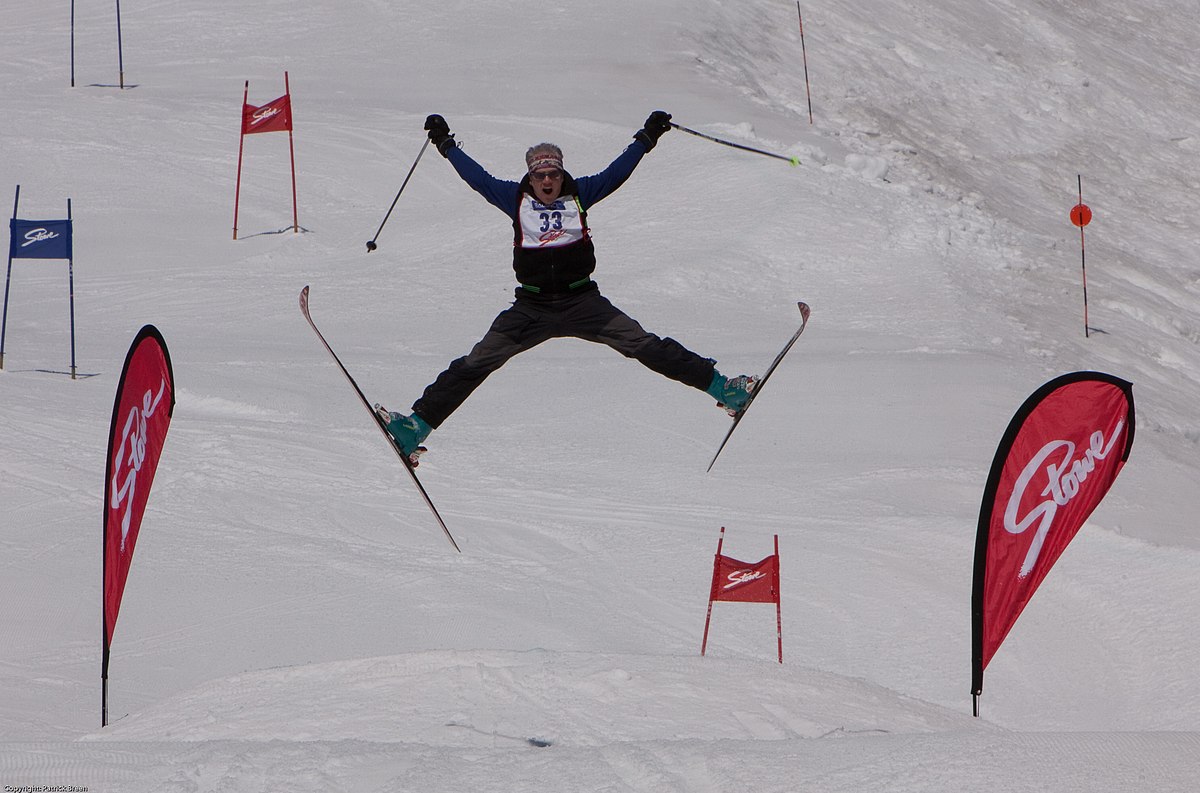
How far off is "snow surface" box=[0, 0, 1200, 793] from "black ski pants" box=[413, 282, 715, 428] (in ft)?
4.58

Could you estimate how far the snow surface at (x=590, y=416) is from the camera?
6289 mm

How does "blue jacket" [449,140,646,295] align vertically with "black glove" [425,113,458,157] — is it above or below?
below

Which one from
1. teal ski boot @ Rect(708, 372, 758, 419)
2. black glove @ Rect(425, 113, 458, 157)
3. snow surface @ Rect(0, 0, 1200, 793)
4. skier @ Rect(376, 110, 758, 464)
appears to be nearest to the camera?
snow surface @ Rect(0, 0, 1200, 793)

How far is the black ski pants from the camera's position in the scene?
688 cm

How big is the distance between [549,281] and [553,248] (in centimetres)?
16

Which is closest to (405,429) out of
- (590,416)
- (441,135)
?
(441,135)

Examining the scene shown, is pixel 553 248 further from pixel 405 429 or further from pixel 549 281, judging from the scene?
pixel 405 429

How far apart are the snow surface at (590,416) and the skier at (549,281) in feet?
4.89

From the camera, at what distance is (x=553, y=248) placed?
22.4ft

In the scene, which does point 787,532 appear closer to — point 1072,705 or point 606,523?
point 606,523

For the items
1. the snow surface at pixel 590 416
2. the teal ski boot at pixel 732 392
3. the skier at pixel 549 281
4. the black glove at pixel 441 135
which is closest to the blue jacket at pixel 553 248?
the skier at pixel 549 281

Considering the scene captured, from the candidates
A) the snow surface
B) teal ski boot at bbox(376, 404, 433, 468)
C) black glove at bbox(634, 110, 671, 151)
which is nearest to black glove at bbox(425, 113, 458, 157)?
black glove at bbox(634, 110, 671, 151)

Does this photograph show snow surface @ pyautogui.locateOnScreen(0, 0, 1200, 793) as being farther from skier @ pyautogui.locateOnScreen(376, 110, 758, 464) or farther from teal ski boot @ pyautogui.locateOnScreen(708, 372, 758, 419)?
skier @ pyautogui.locateOnScreen(376, 110, 758, 464)

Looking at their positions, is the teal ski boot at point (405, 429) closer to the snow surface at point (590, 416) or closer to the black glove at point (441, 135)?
the snow surface at point (590, 416)
